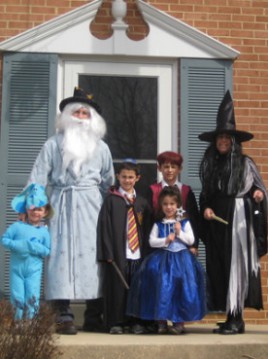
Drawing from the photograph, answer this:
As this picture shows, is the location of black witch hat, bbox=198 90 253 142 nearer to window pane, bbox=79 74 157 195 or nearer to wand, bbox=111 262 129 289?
wand, bbox=111 262 129 289

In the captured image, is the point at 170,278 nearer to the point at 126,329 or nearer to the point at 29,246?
the point at 126,329

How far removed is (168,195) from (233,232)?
56 cm

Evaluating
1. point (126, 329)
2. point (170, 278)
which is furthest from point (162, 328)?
point (170, 278)

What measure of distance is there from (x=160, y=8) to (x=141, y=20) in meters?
0.23

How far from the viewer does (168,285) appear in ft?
16.6

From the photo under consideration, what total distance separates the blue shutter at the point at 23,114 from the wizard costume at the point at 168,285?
191cm

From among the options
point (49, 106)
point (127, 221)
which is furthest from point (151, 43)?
point (127, 221)

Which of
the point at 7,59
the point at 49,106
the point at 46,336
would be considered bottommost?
the point at 46,336

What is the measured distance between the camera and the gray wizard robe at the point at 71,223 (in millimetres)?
5270

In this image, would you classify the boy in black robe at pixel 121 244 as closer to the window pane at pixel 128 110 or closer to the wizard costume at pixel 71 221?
the wizard costume at pixel 71 221

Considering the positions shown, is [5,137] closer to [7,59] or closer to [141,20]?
[7,59]

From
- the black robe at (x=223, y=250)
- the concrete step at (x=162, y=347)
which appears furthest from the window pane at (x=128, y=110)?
the concrete step at (x=162, y=347)

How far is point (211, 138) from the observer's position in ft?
18.1

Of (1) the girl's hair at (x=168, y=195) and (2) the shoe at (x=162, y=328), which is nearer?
(2) the shoe at (x=162, y=328)
